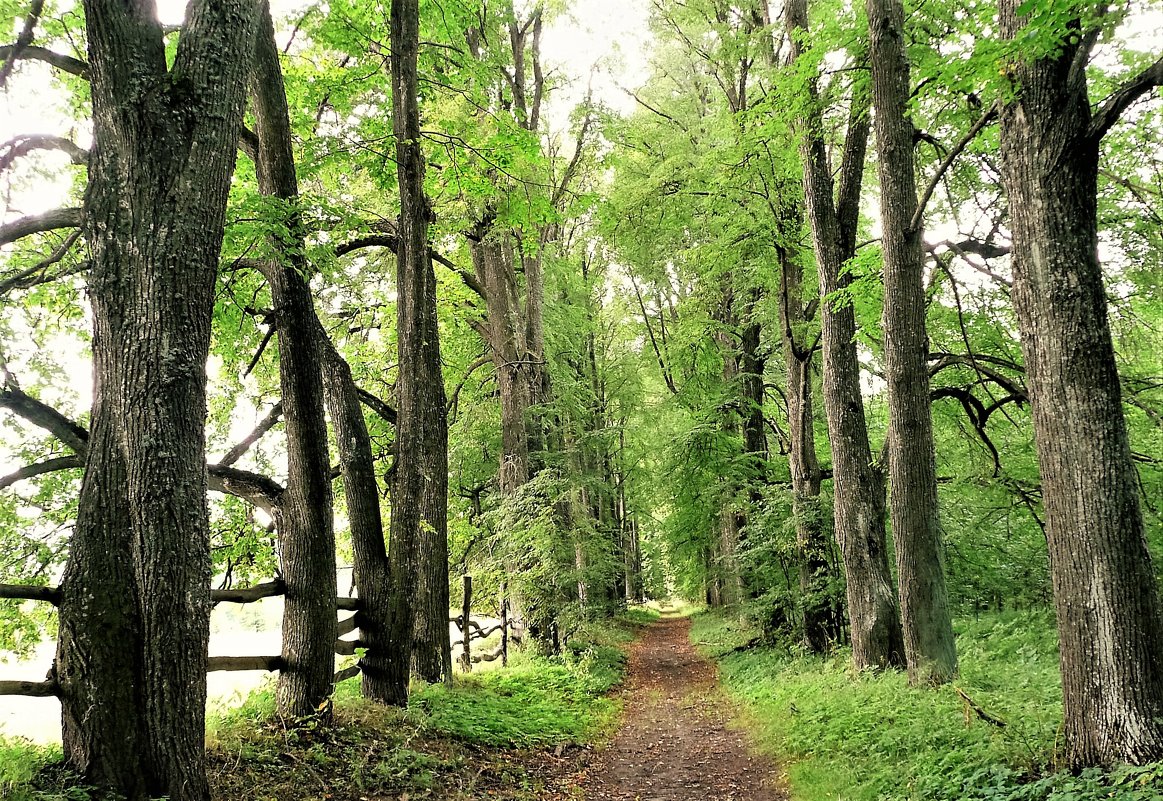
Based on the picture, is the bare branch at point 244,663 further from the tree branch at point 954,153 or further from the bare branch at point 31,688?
the tree branch at point 954,153

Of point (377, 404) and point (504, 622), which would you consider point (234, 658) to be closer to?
point (377, 404)

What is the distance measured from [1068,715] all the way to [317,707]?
589 cm

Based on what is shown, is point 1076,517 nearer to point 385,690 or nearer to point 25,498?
point 385,690

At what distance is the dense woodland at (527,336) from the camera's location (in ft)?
13.0

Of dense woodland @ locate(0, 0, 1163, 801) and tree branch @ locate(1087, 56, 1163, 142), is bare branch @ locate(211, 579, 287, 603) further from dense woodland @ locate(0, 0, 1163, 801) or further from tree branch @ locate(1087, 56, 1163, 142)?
tree branch @ locate(1087, 56, 1163, 142)

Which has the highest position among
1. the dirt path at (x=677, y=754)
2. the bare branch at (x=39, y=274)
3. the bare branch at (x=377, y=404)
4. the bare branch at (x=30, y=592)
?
the bare branch at (x=39, y=274)

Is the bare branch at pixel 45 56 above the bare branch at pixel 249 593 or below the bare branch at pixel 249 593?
above

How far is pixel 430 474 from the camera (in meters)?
8.31

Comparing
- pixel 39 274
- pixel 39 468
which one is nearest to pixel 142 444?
pixel 39 468

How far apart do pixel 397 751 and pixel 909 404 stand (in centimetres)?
635

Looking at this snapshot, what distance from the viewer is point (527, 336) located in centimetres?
1317

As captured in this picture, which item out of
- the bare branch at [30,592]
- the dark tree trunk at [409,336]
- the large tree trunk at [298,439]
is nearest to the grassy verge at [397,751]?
the large tree trunk at [298,439]

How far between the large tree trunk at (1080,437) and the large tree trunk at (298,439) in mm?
5903

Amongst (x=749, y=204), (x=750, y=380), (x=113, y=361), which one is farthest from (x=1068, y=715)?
(x=750, y=380)
